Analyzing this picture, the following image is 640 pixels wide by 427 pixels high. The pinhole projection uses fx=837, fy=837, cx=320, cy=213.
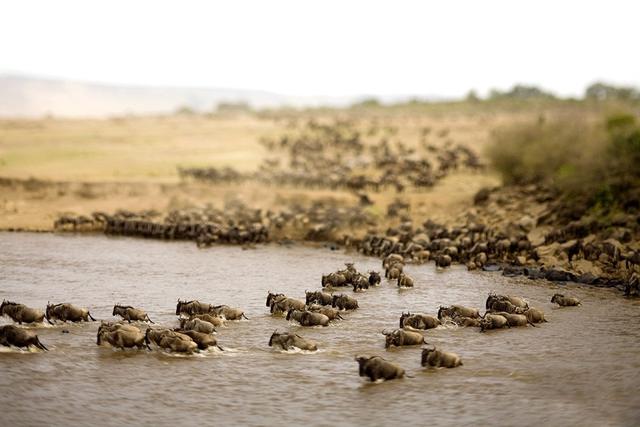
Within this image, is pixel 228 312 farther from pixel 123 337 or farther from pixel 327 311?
pixel 123 337

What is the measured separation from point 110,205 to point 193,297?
16.1 metres

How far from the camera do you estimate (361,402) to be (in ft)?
41.6

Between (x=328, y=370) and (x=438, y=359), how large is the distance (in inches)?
74.3

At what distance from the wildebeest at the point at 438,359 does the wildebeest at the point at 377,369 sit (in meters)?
0.85

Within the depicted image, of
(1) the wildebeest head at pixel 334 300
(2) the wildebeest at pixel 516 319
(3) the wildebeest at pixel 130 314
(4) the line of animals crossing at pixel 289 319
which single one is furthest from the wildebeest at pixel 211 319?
(2) the wildebeest at pixel 516 319

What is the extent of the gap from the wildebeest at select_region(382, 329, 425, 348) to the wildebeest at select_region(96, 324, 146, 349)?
14.8 ft

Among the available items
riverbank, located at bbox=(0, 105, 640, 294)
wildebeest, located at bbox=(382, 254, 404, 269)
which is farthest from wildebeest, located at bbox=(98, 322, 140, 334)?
riverbank, located at bbox=(0, 105, 640, 294)

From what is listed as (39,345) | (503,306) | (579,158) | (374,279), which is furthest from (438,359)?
(579,158)

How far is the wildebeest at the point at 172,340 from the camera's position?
14.8 metres

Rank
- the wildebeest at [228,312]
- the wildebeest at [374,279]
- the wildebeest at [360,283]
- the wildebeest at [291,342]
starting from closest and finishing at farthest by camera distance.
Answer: the wildebeest at [291,342] < the wildebeest at [228,312] < the wildebeest at [360,283] < the wildebeest at [374,279]

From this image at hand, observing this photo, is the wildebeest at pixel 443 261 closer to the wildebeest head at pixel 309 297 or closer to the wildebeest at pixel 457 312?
the wildebeest head at pixel 309 297

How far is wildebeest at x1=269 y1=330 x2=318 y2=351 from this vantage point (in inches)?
598

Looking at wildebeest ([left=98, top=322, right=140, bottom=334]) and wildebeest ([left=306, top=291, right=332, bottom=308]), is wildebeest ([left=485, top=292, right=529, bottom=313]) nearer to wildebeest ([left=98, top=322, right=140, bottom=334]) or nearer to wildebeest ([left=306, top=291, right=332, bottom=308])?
wildebeest ([left=306, top=291, right=332, bottom=308])

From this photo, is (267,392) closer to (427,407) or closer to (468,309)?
(427,407)
